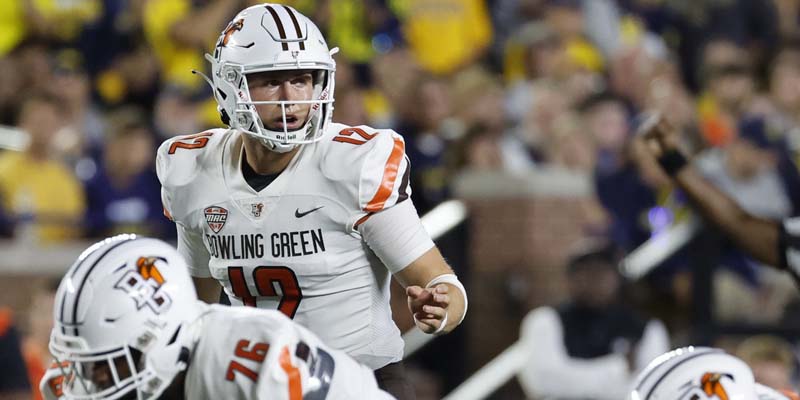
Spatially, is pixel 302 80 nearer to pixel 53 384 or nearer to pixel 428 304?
pixel 428 304

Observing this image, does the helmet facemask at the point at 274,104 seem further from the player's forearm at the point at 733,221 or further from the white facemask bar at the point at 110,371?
the player's forearm at the point at 733,221

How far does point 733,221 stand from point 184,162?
1.97 m

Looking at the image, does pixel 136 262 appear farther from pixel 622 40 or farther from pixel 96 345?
pixel 622 40

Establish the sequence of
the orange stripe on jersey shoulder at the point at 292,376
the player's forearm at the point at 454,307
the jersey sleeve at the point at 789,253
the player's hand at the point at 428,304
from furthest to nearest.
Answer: the jersey sleeve at the point at 789,253
the player's forearm at the point at 454,307
the player's hand at the point at 428,304
the orange stripe on jersey shoulder at the point at 292,376

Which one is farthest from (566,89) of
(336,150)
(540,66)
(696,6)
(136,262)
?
(136,262)

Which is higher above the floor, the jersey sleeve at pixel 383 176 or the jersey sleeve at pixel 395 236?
the jersey sleeve at pixel 383 176

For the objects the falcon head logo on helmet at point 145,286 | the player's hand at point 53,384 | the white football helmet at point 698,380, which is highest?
the falcon head logo on helmet at point 145,286

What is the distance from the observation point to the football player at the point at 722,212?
4574mm

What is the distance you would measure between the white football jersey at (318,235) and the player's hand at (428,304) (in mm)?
258

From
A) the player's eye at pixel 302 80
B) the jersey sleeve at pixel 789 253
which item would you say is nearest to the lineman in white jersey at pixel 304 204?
the player's eye at pixel 302 80

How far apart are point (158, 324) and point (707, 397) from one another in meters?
1.47

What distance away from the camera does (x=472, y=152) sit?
799 centimetres

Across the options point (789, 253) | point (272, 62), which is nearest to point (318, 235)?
point (272, 62)

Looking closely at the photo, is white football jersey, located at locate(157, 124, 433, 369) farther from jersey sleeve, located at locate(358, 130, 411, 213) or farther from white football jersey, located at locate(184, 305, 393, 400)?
white football jersey, located at locate(184, 305, 393, 400)
